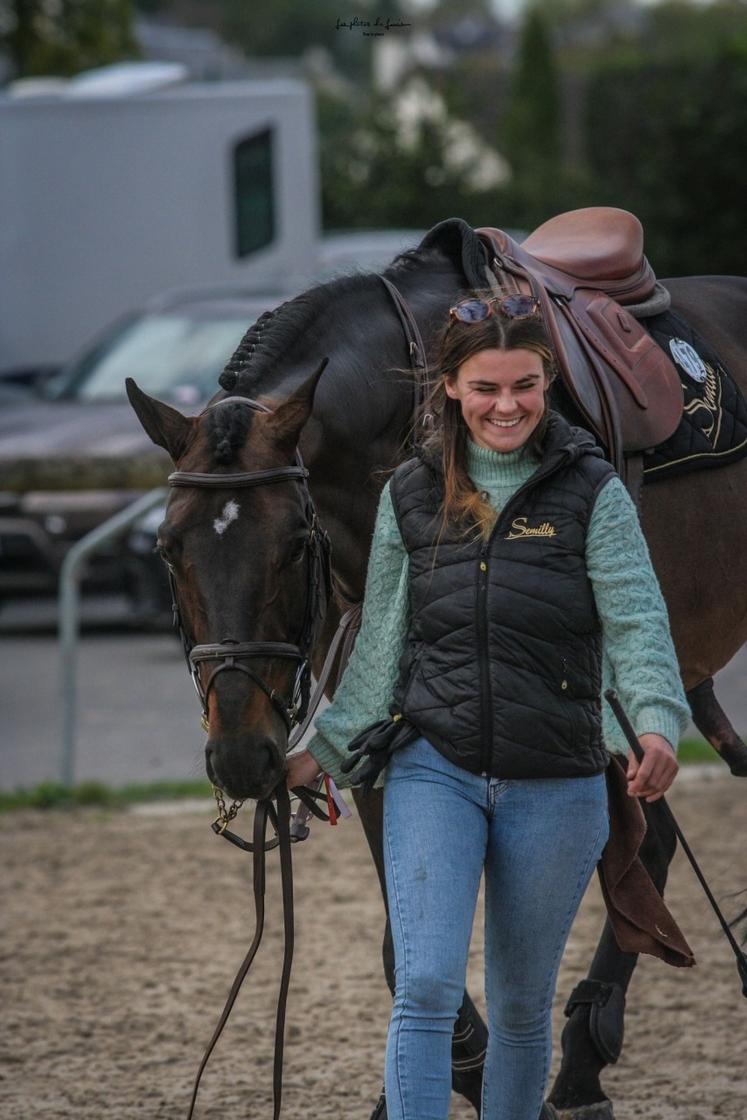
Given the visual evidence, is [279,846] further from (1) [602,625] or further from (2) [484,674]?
(1) [602,625]

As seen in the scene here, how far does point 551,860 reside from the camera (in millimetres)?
3334

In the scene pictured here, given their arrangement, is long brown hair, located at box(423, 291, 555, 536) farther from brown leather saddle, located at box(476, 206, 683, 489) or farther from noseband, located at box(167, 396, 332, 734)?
brown leather saddle, located at box(476, 206, 683, 489)

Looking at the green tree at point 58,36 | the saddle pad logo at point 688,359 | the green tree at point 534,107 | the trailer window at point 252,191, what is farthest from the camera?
the green tree at point 534,107

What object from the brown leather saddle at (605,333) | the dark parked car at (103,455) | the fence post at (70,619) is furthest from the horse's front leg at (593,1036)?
the dark parked car at (103,455)

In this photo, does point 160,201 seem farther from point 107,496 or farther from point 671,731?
point 671,731

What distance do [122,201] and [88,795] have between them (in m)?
9.25

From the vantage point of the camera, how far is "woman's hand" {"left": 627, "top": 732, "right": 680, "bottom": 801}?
10.4ft

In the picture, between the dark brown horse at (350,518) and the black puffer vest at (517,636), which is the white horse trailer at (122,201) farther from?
the black puffer vest at (517,636)

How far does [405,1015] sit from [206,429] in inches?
43.0

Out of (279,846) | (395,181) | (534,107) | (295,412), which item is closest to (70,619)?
(279,846)

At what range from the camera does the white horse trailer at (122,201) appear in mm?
16188

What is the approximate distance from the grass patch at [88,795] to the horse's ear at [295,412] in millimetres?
4703

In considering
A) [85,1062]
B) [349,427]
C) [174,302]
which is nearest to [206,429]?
[349,427]

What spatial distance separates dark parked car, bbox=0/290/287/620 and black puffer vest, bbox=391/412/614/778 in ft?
27.6
